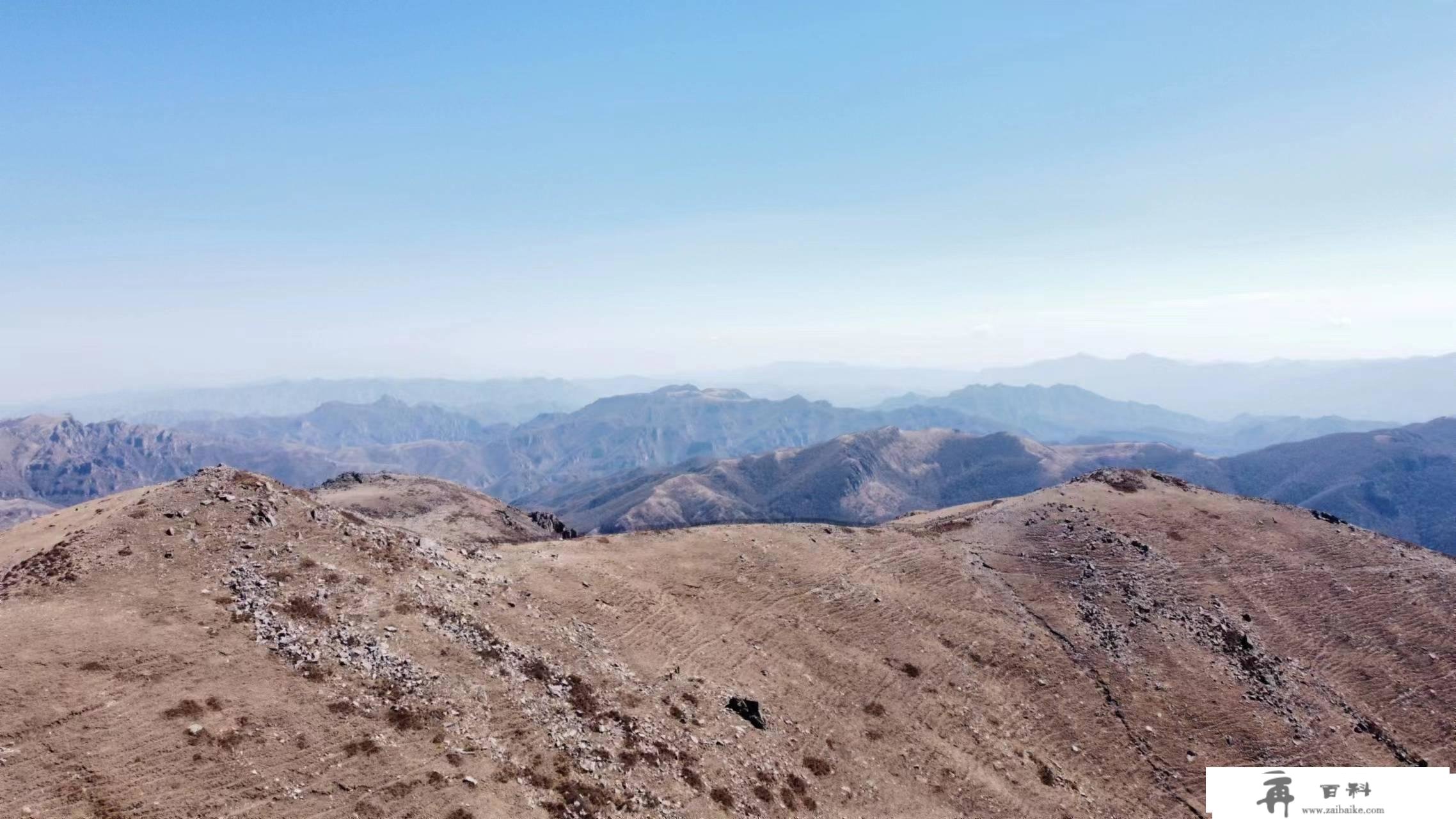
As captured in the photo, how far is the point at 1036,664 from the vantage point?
165 ft

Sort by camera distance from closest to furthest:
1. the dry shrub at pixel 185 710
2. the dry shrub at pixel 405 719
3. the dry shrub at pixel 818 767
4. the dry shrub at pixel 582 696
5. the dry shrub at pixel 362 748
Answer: the dry shrub at pixel 185 710
the dry shrub at pixel 362 748
the dry shrub at pixel 405 719
the dry shrub at pixel 582 696
the dry shrub at pixel 818 767

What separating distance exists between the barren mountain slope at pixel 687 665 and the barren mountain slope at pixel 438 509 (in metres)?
30.8

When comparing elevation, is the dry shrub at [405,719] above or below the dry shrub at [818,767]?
above

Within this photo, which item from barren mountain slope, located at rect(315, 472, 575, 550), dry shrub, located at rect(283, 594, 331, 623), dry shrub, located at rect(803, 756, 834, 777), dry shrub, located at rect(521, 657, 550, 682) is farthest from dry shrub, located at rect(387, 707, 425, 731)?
barren mountain slope, located at rect(315, 472, 575, 550)

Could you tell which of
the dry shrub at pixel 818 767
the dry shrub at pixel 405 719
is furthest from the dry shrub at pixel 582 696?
the dry shrub at pixel 818 767

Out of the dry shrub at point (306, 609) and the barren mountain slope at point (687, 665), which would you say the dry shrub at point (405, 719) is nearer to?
the barren mountain slope at point (687, 665)

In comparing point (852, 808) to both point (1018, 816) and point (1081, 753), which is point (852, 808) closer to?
point (1018, 816)

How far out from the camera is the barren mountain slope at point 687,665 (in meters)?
25.5

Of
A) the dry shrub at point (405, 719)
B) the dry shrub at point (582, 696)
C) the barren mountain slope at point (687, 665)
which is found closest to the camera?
the barren mountain slope at point (687, 665)

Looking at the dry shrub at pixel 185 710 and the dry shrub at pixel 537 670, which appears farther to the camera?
the dry shrub at pixel 537 670

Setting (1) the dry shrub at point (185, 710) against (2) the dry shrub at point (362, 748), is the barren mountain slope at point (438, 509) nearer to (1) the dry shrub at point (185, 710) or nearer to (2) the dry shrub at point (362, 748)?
(1) the dry shrub at point (185, 710)

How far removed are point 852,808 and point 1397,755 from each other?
145ft

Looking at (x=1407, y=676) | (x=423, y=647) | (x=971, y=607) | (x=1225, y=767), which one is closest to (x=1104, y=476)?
(x=1407, y=676)

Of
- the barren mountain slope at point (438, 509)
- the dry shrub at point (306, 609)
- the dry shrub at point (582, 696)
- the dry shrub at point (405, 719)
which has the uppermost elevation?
the dry shrub at point (306, 609)
